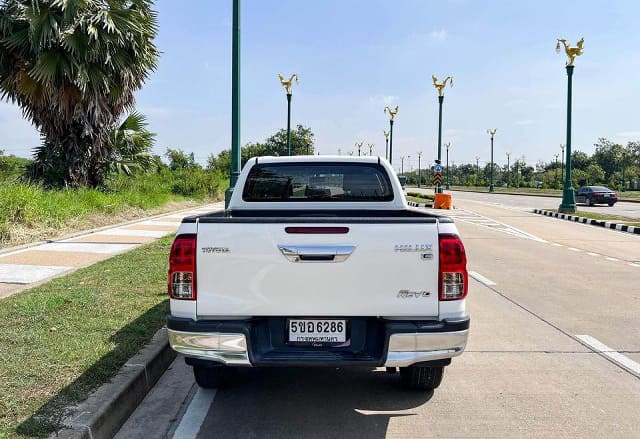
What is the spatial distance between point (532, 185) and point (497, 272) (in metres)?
84.4

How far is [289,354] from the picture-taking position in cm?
367

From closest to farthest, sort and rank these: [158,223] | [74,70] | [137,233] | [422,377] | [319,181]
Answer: [422,377]
[319,181]
[137,233]
[74,70]
[158,223]

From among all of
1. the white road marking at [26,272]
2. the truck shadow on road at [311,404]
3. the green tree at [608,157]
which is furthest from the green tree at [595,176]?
the truck shadow on road at [311,404]

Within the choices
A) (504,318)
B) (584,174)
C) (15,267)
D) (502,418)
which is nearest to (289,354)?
(502,418)

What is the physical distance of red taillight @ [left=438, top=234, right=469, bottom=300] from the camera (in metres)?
3.61

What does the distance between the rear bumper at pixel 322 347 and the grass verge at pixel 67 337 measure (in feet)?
3.07

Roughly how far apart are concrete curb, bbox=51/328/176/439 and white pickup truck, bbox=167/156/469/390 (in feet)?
2.15

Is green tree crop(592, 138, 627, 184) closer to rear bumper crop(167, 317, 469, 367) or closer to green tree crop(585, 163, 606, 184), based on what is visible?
green tree crop(585, 163, 606, 184)

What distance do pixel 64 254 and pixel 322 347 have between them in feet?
26.9

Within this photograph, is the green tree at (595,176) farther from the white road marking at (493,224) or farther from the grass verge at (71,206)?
the grass verge at (71,206)

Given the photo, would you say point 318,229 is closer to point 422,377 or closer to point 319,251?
point 319,251

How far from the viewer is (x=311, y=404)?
432 cm

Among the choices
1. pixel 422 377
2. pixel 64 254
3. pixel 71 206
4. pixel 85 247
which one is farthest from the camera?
pixel 71 206

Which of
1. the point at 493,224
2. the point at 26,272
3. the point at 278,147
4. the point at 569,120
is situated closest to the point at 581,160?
the point at 278,147
